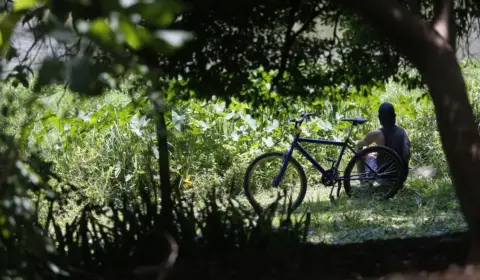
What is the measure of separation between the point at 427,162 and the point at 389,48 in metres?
4.94

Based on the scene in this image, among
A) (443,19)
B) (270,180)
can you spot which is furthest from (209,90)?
(270,180)

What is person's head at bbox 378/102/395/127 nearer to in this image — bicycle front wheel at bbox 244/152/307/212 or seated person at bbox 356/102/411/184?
seated person at bbox 356/102/411/184

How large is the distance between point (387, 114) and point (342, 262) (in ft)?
15.5

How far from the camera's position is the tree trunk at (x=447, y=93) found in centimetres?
342

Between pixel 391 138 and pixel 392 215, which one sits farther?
pixel 391 138

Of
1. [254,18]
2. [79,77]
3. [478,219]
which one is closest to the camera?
[79,77]

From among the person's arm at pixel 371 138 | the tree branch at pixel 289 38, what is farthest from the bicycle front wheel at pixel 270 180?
the tree branch at pixel 289 38

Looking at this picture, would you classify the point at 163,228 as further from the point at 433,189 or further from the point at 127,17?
the point at 433,189

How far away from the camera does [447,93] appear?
3.45 meters

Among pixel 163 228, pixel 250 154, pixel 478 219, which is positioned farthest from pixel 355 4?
pixel 250 154

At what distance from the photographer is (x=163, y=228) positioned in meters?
4.30

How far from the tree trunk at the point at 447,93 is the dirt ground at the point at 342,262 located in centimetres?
30

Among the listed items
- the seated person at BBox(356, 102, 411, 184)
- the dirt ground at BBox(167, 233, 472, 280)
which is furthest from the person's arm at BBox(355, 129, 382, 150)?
the dirt ground at BBox(167, 233, 472, 280)

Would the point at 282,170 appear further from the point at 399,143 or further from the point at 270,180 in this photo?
the point at 399,143
